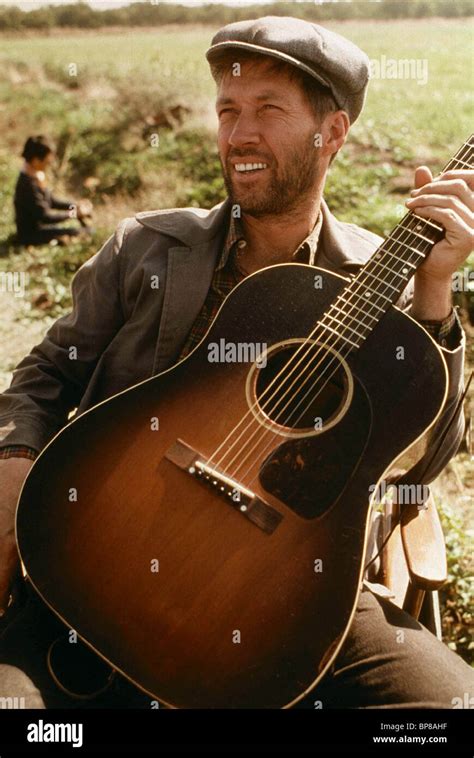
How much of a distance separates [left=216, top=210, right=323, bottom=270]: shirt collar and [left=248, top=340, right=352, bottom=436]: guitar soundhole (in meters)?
0.50

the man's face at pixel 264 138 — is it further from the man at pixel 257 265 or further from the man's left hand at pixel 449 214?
the man's left hand at pixel 449 214

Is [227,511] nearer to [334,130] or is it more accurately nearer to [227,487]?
[227,487]

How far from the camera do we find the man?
175cm

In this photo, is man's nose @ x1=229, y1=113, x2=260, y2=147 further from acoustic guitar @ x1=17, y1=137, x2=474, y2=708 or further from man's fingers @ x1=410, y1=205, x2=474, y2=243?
man's fingers @ x1=410, y1=205, x2=474, y2=243

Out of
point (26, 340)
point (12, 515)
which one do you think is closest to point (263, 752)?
point (12, 515)

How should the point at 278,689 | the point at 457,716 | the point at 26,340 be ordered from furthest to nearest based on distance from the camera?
the point at 26,340 < the point at 457,716 < the point at 278,689

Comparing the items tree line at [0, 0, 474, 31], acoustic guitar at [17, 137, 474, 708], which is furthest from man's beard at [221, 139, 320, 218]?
tree line at [0, 0, 474, 31]

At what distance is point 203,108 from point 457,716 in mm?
7144

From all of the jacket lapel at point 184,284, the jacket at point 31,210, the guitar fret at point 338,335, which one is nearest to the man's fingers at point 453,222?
the guitar fret at point 338,335

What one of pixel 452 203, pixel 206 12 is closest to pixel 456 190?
pixel 452 203

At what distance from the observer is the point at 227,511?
1.62 meters

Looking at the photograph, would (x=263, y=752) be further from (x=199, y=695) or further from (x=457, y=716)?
(x=457, y=716)

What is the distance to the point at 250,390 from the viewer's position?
68.8 inches

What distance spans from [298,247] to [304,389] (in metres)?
0.63
